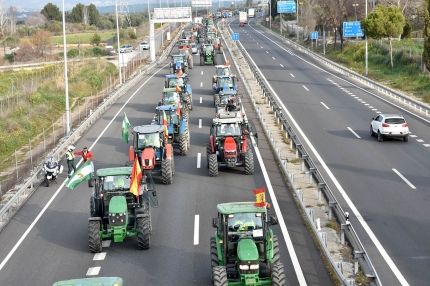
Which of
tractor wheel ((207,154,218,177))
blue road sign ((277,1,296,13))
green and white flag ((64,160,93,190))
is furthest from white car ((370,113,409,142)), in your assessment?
blue road sign ((277,1,296,13))

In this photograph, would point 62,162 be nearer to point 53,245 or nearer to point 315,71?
point 53,245

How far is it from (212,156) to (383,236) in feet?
31.7

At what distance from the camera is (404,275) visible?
699 inches

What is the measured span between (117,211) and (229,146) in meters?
10.2

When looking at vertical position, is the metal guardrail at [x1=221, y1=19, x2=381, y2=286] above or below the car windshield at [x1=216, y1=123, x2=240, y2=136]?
below

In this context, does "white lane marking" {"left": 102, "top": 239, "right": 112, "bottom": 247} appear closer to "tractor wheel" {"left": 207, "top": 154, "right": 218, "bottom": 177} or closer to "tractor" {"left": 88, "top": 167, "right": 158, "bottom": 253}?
"tractor" {"left": 88, "top": 167, "right": 158, "bottom": 253}

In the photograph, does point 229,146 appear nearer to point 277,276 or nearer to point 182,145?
point 182,145

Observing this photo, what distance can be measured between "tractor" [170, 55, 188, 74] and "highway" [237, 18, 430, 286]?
8.05 m

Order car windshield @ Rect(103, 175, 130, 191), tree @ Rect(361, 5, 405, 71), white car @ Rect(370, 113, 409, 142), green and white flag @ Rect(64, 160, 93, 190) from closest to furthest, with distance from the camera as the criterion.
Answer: car windshield @ Rect(103, 175, 130, 191)
green and white flag @ Rect(64, 160, 93, 190)
white car @ Rect(370, 113, 409, 142)
tree @ Rect(361, 5, 405, 71)

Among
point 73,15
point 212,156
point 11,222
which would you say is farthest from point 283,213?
point 73,15

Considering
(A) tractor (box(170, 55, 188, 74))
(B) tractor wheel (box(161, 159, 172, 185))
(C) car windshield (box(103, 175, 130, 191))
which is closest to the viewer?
(C) car windshield (box(103, 175, 130, 191))

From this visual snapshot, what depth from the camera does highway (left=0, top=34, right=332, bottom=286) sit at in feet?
61.4

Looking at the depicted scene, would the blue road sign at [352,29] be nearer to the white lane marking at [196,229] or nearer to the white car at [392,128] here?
the white car at [392,128]

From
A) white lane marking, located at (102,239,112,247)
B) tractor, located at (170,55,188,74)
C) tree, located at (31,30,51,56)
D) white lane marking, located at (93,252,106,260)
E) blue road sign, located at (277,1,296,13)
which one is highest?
blue road sign, located at (277,1,296,13)
